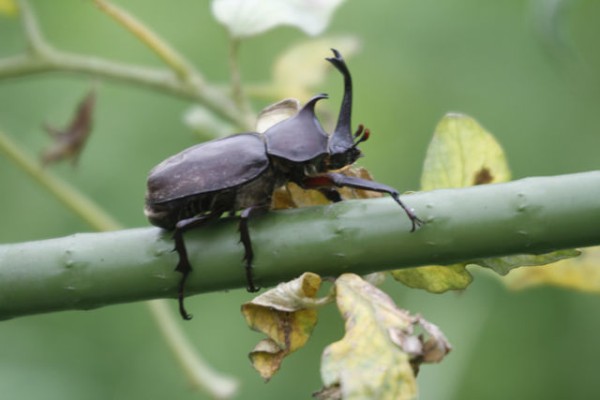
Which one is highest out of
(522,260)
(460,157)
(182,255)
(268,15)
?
(268,15)

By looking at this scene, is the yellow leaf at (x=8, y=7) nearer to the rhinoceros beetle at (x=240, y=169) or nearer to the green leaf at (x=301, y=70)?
the green leaf at (x=301, y=70)

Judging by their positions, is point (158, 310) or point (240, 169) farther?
point (158, 310)

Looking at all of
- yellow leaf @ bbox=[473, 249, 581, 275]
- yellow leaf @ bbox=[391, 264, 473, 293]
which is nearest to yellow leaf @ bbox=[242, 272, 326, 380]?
yellow leaf @ bbox=[391, 264, 473, 293]

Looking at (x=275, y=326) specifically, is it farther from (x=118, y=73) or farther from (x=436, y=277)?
(x=118, y=73)

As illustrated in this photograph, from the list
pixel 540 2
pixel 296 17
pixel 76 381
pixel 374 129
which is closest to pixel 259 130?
pixel 296 17

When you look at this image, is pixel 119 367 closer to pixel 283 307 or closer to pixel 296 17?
pixel 296 17

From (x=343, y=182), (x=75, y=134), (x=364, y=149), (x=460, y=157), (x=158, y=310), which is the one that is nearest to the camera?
(x=343, y=182)

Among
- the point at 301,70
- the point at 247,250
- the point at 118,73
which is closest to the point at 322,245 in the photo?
the point at 247,250
